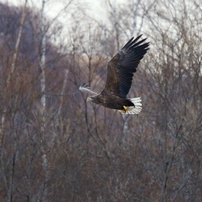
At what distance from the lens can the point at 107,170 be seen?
1833 cm

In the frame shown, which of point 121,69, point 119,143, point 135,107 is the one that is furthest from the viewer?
point 119,143

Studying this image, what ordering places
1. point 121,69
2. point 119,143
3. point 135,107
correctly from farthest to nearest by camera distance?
point 119,143
point 121,69
point 135,107

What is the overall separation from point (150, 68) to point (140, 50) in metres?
9.01

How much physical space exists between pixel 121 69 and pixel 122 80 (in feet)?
0.52

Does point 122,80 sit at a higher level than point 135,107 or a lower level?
higher

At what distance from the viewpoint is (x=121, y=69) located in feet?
36.8

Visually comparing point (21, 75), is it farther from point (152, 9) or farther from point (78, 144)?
point (152, 9)

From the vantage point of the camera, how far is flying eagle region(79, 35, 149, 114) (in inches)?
436

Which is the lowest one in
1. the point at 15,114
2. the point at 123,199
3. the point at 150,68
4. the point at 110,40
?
the point at 123,199

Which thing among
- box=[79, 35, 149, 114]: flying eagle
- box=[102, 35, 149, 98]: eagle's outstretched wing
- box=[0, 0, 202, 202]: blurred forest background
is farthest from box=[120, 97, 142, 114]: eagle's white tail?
box=[0, 0, 202, 202]: blurred forest background

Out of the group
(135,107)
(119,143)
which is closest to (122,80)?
(135,107)

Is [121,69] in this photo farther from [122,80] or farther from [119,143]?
[119,143]

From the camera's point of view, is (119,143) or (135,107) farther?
(119,143)

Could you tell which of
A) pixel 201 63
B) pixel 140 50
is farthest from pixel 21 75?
pixel 140 50
